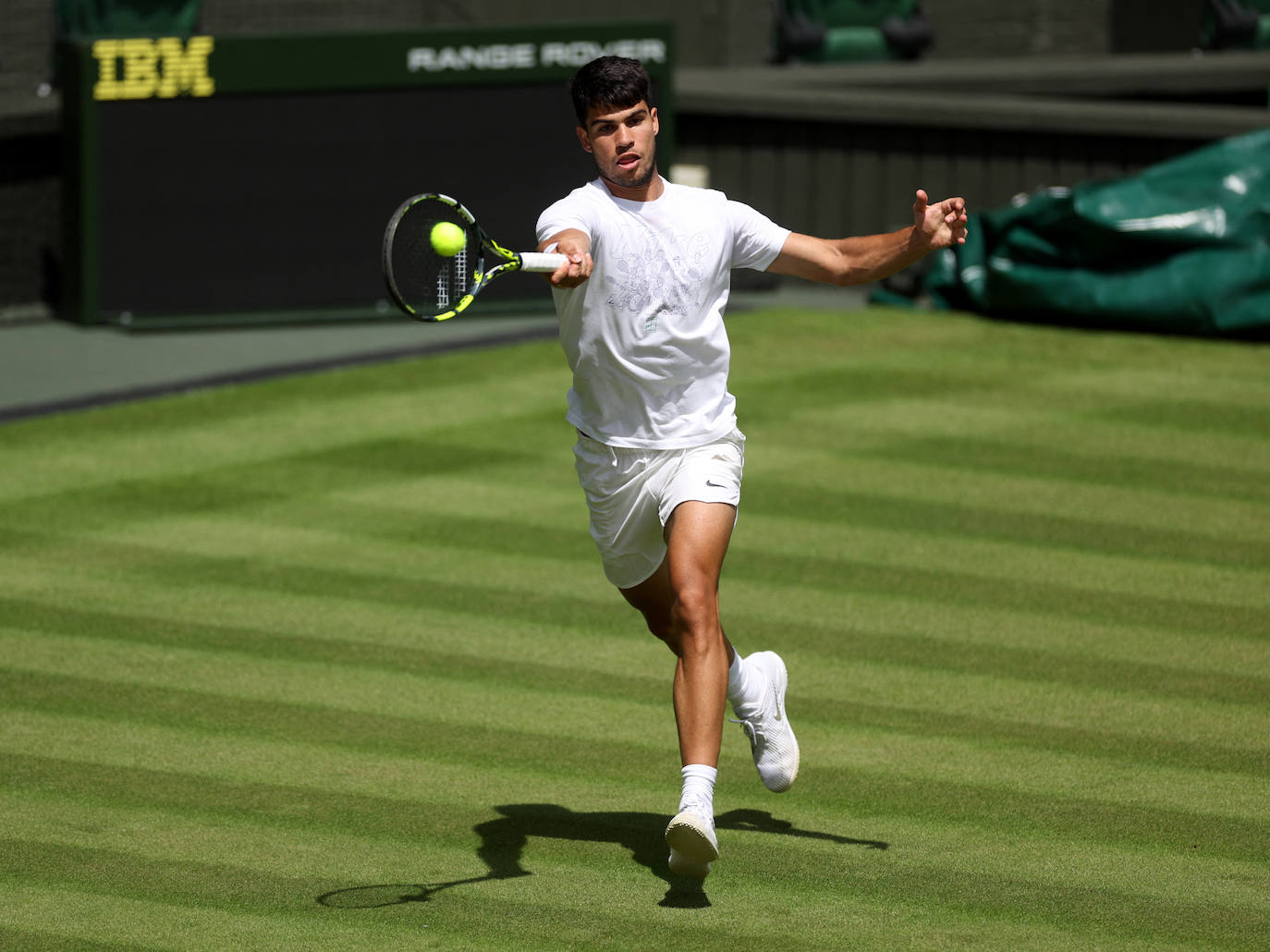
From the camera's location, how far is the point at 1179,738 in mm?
7121

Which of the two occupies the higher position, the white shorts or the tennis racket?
the tennis racket

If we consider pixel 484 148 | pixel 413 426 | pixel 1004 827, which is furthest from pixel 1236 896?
pixel 484 148

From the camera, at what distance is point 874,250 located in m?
6.16

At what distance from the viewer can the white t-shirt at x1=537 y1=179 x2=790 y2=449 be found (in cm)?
593

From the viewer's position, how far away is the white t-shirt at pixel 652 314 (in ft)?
19.4

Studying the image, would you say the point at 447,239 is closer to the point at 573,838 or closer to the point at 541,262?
the point at 541,262

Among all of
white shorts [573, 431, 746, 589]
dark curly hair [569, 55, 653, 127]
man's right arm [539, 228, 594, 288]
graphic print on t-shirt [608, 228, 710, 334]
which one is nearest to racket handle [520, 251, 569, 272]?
man's right arm [539, 228, 594, 288]

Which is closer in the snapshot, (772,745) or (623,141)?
(623,141)

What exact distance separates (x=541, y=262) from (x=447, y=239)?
1.05 ft

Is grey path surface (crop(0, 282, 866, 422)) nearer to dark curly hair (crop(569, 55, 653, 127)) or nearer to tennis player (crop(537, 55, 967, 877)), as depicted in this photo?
tennis player (crop(537, 55, 967, 877))

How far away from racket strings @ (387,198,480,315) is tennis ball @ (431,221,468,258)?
8cm

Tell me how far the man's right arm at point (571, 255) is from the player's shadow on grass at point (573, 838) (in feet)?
5.46

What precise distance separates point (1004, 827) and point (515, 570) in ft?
11.4

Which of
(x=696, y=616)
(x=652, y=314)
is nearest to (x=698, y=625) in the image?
(x=696, y=616)
